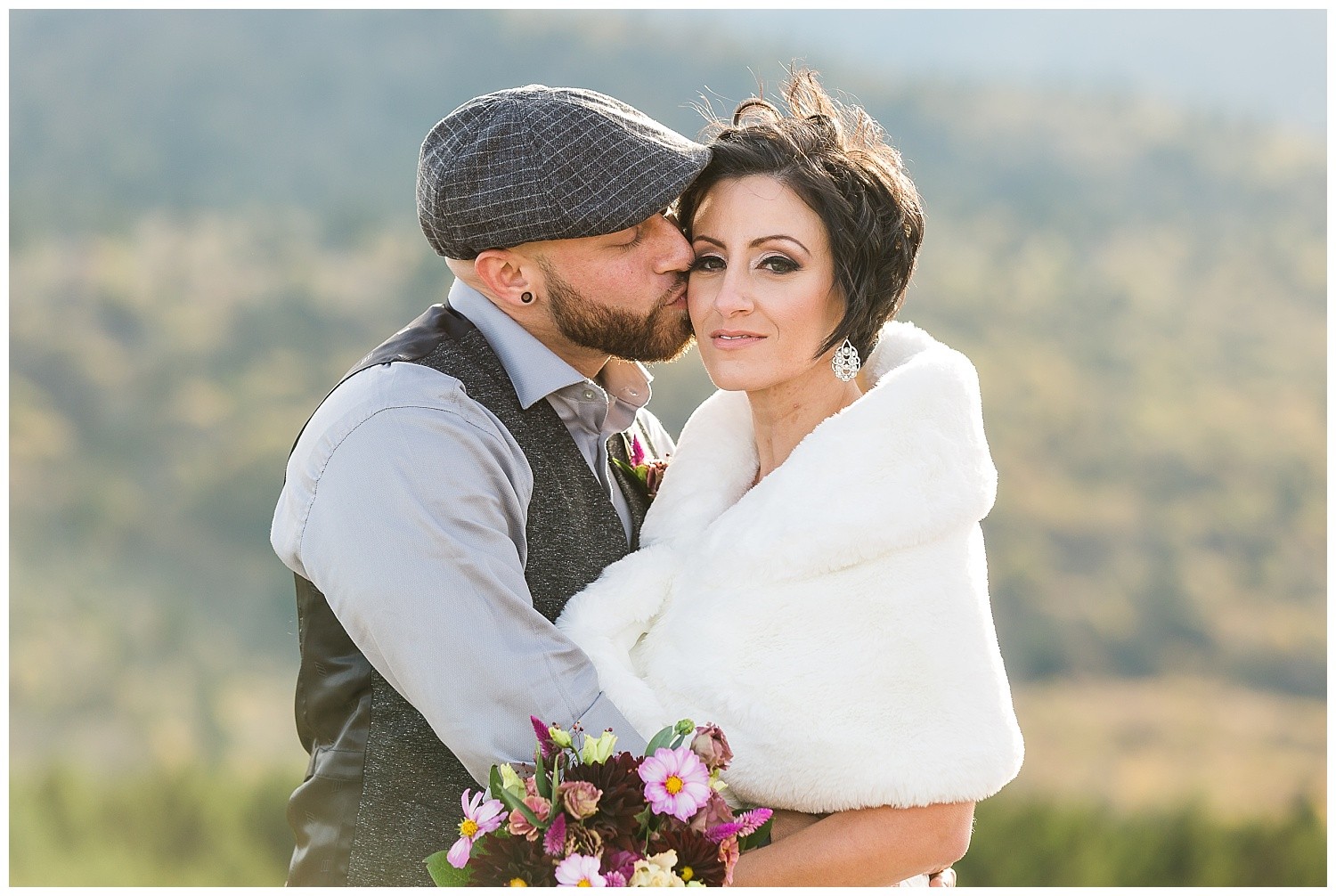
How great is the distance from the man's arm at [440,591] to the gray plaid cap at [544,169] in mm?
468

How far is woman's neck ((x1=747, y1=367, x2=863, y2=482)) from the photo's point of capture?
2.39 meters

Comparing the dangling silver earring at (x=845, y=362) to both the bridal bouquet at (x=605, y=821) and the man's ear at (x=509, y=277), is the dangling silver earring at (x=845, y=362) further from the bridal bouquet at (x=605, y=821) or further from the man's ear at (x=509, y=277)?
the bridal bouquet at (x=605, y=821)

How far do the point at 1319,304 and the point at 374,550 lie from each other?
40.0ft

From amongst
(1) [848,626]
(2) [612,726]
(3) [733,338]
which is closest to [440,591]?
(2) [612,726]

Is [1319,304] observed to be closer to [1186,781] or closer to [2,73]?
[1186,781]

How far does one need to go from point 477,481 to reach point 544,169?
1.99 ft

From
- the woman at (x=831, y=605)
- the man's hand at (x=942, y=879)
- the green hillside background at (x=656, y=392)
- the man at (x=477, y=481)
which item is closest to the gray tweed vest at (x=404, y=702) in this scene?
the man at (x=477, y=481)

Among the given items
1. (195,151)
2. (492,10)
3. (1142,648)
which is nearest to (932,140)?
(492,10)

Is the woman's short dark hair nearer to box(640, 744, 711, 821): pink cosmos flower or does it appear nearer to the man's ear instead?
the man's ear

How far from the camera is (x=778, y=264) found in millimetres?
2314

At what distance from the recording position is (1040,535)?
931cm

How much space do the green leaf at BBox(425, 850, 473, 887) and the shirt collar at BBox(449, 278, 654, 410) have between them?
2.62ft

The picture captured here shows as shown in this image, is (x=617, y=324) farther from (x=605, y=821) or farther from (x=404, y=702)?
(x=605, y=821)

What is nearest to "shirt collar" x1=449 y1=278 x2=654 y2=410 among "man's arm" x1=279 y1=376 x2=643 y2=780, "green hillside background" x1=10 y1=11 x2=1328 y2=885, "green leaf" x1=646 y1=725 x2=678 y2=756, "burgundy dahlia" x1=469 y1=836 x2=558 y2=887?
"man's arm" x1=279 y1=376 x2=643 y2=780
